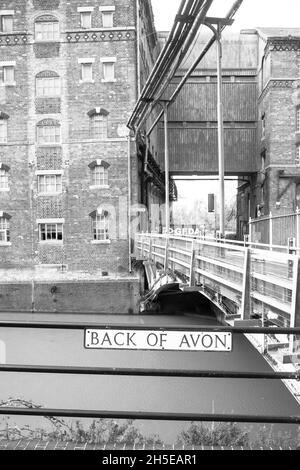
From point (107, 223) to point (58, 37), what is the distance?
10717mm

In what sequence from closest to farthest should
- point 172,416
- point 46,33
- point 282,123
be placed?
point 172,416 < point 46,33 < point 282,123

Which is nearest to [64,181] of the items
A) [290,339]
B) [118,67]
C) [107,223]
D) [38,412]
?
[107,223]

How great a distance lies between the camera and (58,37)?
2547 centimetres

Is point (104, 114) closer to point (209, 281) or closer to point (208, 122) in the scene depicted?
point (208, 122)

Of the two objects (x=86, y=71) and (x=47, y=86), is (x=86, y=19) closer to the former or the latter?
(x=86, y=71)

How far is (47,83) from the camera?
1011 inches

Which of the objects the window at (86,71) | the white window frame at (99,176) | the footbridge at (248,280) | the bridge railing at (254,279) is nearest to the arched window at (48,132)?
the white window frame at (99,176)

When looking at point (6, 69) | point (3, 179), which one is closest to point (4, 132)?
point (3, 179)

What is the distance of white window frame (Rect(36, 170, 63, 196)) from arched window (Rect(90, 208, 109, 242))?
2484mm

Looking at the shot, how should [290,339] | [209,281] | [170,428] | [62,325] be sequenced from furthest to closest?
[209,281]
[170,428]
[290,339]
[62,325]

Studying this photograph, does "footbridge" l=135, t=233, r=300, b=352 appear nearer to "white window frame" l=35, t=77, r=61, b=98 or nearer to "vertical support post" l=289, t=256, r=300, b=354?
"vertical support post" l=289, t=256, r=300, b=354

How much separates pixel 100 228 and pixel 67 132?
566 cm

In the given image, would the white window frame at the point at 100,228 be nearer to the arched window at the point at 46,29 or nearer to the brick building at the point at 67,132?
the brick building at the point at 67,132

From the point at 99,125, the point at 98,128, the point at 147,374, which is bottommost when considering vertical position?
the point at 147,374
